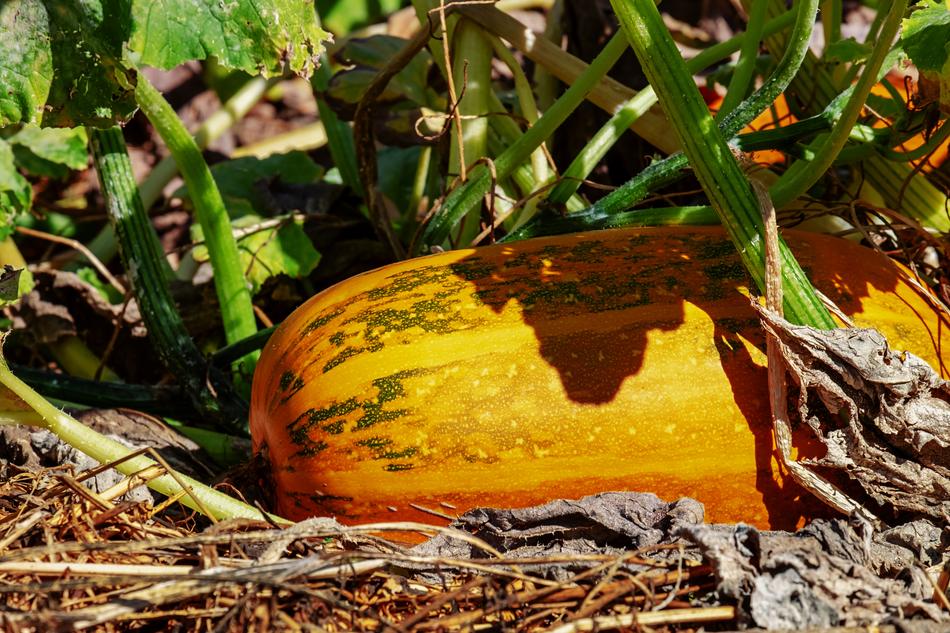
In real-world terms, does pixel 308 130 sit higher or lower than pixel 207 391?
higher

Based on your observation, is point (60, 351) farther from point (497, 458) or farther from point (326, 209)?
point (497, 458)

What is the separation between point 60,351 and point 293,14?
1241 millimetres

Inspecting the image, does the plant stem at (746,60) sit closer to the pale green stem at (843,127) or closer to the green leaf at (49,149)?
the pale green stem at (843,127)

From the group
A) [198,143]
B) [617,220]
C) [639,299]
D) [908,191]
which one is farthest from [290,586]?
[198,143]

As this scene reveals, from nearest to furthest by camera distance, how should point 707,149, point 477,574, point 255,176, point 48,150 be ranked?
point 477,574 < point 707,149 < point 48,150 < point 255,176

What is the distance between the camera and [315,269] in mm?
2582

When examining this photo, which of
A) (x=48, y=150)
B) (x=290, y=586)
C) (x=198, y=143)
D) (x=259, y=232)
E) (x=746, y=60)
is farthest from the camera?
(x=198, y=143)

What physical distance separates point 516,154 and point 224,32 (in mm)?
627

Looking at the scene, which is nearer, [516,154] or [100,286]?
[516,154]

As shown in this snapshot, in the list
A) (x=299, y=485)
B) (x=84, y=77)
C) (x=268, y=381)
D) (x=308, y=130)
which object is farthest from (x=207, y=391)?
(x=308, y=130)

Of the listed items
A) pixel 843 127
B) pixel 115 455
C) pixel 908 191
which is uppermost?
pixel 908 191

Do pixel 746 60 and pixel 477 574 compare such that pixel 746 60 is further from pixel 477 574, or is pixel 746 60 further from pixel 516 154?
pixel 477 574

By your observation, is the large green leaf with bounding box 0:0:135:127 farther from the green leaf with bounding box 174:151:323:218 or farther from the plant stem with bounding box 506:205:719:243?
the green leaf with bounding box 174:151:323:218

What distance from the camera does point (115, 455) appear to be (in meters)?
1.57
